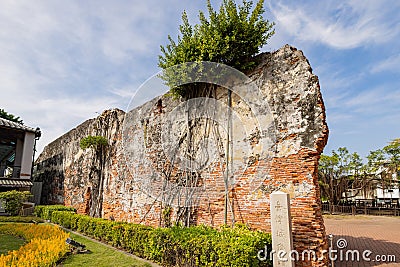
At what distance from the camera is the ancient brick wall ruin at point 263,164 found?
5012 mm

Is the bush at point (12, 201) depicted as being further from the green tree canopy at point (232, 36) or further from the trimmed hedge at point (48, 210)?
the green tree canopy at point (232, 36)

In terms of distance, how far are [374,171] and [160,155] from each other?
71.1 ft

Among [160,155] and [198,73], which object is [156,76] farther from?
[160,155]

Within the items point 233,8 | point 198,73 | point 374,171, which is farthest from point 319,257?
point 374,171

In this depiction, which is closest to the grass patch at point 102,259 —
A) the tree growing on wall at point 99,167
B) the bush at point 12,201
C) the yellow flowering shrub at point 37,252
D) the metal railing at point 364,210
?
the yellow flowering shrub at point 37,252

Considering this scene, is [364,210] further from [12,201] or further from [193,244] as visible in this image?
[12,201]

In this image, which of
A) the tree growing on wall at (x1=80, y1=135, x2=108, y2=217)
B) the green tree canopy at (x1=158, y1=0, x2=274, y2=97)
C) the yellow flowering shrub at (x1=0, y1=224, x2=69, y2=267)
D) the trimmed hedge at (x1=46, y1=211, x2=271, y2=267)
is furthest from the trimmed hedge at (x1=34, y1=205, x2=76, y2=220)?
the green tree canopy at (x1=158, y1=0, x2=274, y2=97)

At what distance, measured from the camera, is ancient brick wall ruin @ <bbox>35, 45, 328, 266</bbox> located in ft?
16.4

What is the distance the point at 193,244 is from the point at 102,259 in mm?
2166

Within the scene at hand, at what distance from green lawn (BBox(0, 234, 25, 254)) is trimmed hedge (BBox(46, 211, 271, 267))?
6.79 feet

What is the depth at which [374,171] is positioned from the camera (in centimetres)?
2317

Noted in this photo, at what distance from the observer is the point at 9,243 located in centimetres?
666

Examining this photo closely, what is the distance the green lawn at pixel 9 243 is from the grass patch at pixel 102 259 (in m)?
1.41

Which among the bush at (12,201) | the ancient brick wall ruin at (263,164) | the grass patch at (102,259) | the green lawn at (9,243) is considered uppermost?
the ancient brick wall ruin at (263,164)
